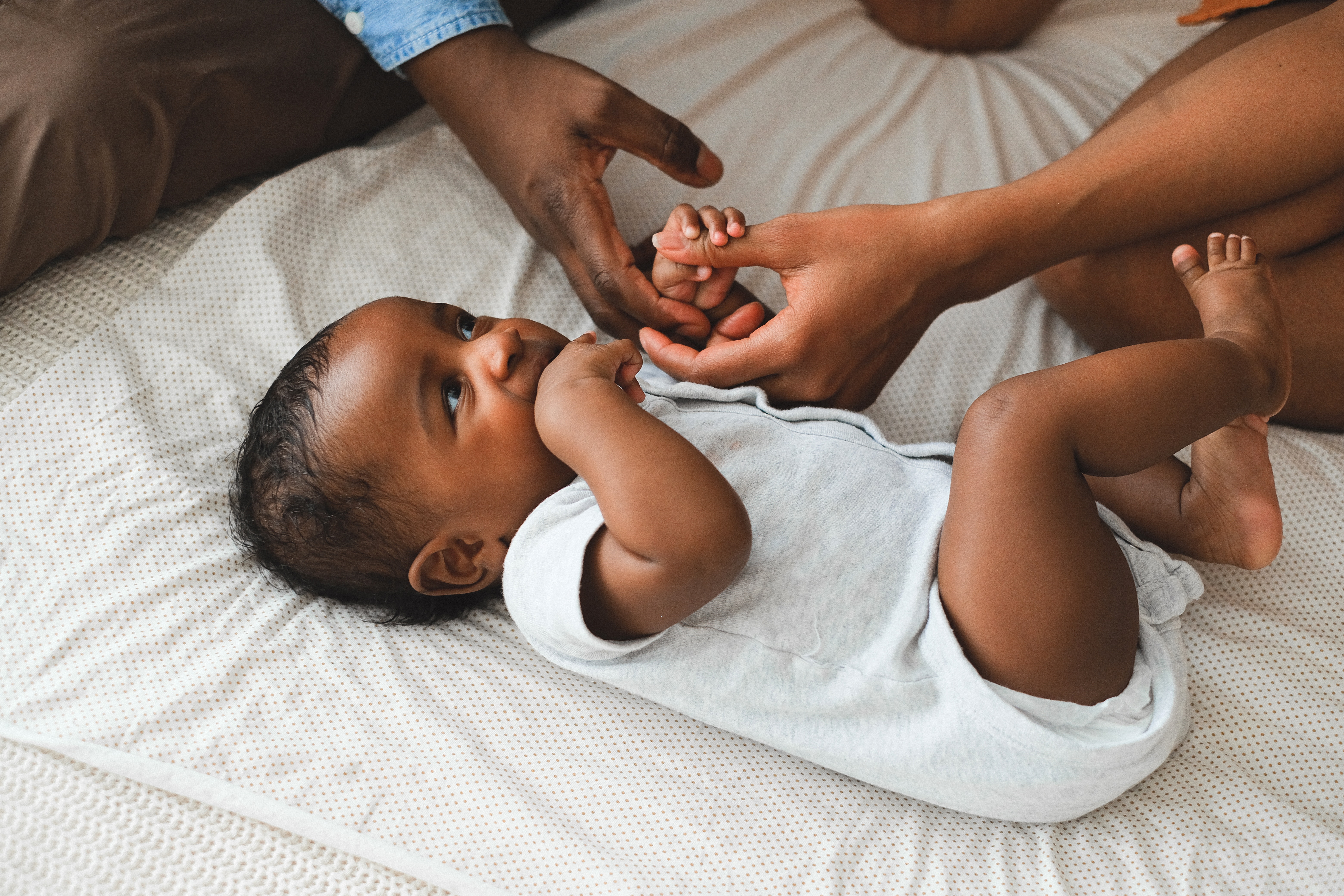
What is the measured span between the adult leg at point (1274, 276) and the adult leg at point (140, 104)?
109 centimetres

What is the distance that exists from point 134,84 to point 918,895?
1.26m

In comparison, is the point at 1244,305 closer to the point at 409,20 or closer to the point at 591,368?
the point at 591,368

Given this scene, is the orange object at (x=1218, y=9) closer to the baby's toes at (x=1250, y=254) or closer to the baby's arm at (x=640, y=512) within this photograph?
the baby's toes at (x=1250, y=254)

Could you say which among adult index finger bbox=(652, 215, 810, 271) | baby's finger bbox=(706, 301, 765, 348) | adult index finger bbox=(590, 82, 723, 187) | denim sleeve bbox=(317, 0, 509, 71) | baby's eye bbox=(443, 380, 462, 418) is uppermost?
denim sleeve bbox=(317, 0, 509, 71)

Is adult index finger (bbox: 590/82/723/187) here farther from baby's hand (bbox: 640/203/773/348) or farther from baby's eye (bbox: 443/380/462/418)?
baby's eye (bbox: 443/380/462/418)

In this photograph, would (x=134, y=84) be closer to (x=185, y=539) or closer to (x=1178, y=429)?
(x=185, y=539)

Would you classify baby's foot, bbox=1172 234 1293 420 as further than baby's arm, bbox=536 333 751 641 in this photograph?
Yes

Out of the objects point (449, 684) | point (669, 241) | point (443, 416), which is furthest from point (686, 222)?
point (449, 684)

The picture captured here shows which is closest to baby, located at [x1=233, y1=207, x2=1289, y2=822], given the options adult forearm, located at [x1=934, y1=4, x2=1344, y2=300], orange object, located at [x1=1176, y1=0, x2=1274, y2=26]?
adult forearm, located at [x1=934, y1=4, x2=1344, y2=300]

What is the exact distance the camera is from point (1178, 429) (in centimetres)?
89

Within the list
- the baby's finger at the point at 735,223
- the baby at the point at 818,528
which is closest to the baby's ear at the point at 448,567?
the baby at the point at 818,528

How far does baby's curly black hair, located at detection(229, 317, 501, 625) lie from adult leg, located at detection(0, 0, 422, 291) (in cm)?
36

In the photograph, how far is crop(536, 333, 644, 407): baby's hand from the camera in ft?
3.07

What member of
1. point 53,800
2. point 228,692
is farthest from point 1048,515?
point 53,800
